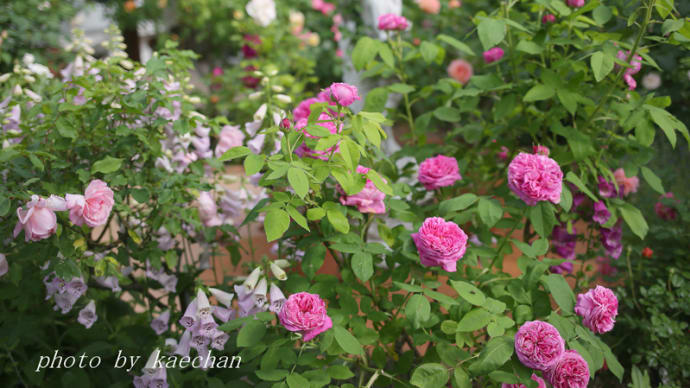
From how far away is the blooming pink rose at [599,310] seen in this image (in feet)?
3.52

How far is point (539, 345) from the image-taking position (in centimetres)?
95

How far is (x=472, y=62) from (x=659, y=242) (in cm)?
221

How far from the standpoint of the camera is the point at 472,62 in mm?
3752

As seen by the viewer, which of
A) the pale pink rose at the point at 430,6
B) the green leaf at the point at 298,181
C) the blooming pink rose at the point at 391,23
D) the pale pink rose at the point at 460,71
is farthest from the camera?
the pale pink rose at the point at 430,6

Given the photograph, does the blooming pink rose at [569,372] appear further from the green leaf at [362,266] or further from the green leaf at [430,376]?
the green leaf at [362,266]

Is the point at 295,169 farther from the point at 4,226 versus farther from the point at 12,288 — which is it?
the point at 12,288

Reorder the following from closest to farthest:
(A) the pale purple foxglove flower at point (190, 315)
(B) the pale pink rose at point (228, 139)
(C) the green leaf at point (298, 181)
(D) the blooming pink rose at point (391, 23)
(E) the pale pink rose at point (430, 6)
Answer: (C) the green leaf at point (298, 181) < (A) the pale purple foxglove flower at point (190, 315) < (B) the pale pink rose at point (228, 139) < (D) the blooming pink rose at point (391, 23) < (E) the pale pink rose at point (430, 6)

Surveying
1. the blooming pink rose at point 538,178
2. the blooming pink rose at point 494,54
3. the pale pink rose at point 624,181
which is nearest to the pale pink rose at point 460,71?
the blooming pink rose at point 494,54

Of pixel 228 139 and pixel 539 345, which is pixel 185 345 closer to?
pixel 228 139

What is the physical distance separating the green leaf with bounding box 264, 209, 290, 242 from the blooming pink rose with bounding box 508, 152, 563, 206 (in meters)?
0.52

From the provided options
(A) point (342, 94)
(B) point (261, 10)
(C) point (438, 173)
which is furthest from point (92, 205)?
(B) point (261, 10)

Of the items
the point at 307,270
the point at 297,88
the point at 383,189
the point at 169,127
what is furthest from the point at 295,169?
the point at 297,88

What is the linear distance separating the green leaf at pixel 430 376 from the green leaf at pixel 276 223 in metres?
0.38

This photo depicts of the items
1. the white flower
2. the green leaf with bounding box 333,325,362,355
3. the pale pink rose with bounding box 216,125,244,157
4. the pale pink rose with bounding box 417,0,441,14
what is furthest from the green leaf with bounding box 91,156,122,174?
the pale pink rose with bounding box 417,0,441,14
